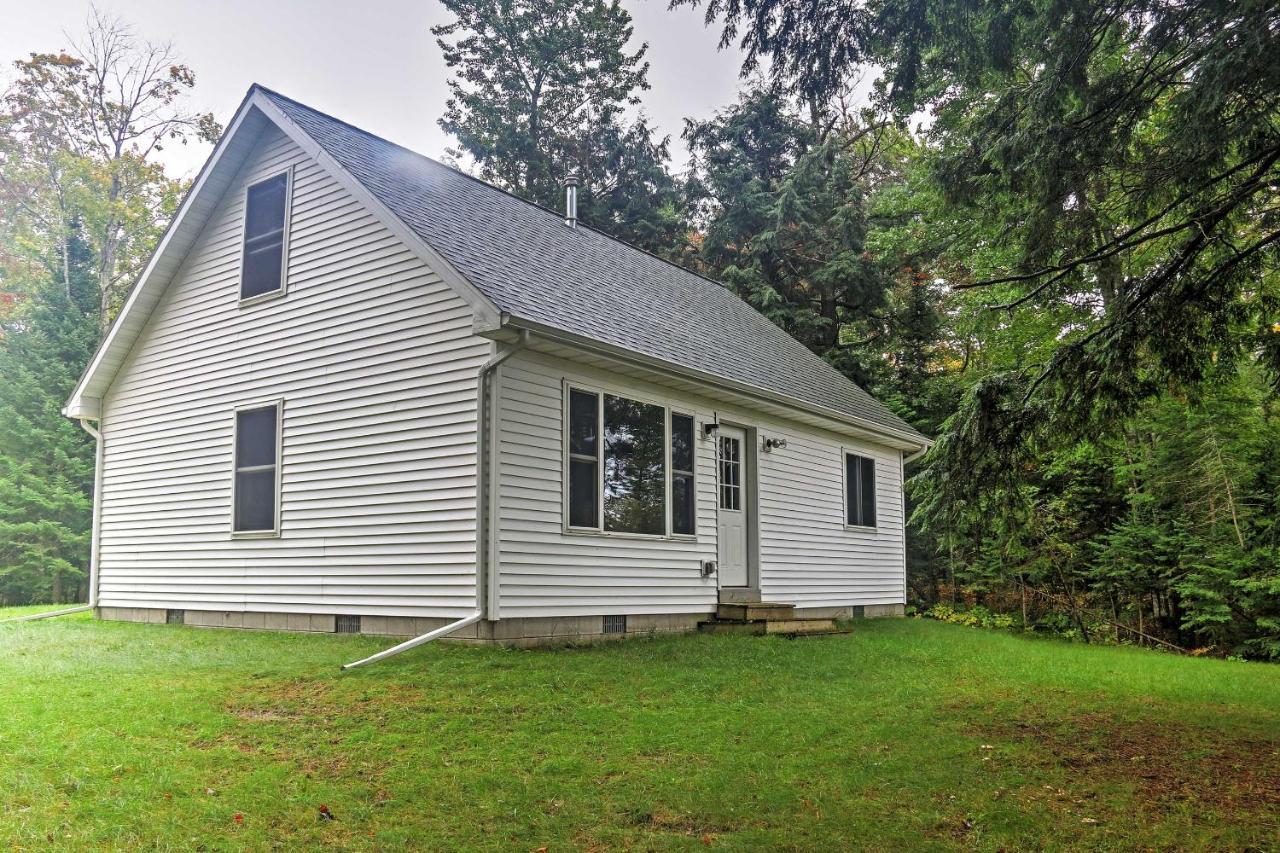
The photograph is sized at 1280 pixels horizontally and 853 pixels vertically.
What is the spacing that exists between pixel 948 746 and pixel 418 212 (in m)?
7.21

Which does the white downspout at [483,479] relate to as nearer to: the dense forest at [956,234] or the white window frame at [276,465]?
the white window frame at [276,465]

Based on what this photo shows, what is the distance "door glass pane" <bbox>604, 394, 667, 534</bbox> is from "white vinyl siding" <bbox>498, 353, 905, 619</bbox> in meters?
0.17

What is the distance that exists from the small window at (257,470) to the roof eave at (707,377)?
367 centimetres

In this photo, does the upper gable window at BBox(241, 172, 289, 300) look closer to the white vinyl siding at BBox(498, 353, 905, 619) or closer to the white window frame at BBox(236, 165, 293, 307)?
the white window frame at BBox(236, 165, 293, 307)

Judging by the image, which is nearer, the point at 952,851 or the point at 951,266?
the point at 952,851

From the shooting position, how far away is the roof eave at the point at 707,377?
8.19 meters

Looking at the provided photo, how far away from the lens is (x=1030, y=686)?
8.13 m

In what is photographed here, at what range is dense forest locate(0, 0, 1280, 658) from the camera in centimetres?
607

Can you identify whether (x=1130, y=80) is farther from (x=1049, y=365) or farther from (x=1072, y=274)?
(x=1049, y=365)

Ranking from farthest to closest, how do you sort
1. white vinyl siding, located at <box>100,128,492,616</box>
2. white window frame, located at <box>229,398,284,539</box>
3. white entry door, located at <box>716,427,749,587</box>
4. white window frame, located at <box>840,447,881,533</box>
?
white window frame, located at <box>840,447,881,533</box> < white entry door, located at <box>716,427,749,587</box> < white window frame, located at <box>229,398,284,539</box> < white vinyl siding, located at <box>100,128,492,616</box>

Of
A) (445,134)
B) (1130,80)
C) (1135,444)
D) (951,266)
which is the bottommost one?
(1135,444)

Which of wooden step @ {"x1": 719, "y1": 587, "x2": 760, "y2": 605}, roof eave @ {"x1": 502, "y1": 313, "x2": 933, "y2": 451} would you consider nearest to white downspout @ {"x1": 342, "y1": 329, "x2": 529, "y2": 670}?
roof eave @ {"x1": 502, "y1": 313, "x2": 933, "y2": 451}

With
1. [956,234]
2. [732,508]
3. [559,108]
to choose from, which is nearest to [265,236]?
[732,508]

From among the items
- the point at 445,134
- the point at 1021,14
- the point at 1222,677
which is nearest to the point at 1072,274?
the point at 1021,14
